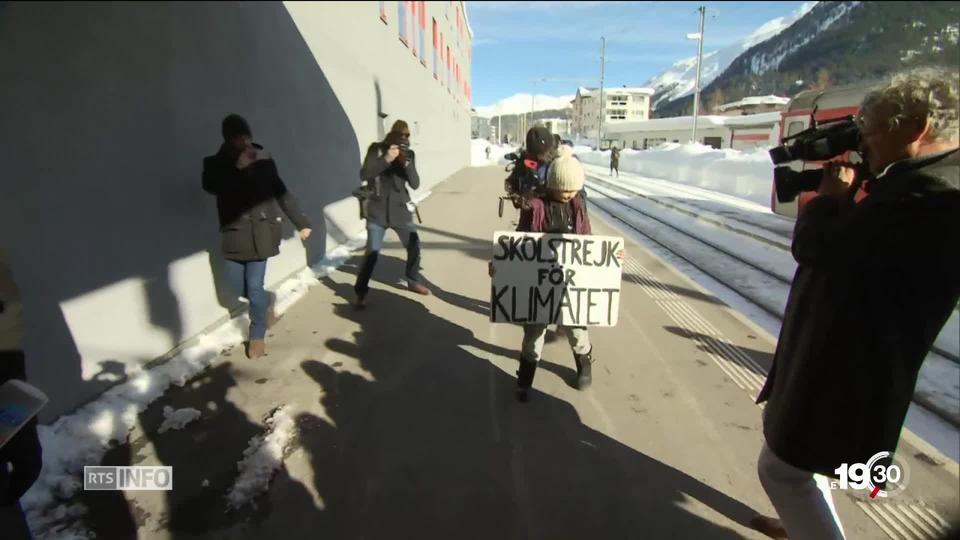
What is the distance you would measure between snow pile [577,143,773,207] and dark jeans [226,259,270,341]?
48.4 feet

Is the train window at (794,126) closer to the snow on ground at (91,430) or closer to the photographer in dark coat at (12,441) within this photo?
the snow on ground at (91,430)

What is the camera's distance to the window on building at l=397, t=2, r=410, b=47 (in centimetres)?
1339

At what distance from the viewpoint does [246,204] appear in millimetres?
3766

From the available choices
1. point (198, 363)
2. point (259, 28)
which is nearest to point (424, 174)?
point (259, 28)

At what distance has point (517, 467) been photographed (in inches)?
108

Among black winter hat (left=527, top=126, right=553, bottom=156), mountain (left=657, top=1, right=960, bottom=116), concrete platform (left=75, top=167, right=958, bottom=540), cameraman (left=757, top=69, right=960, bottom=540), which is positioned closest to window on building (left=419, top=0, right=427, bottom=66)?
black winter hat (left=527, top=126, right=553, bottom=156)

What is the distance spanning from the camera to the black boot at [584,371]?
3619 mm

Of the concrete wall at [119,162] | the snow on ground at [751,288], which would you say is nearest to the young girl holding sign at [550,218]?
the snow on ground at [751,288]

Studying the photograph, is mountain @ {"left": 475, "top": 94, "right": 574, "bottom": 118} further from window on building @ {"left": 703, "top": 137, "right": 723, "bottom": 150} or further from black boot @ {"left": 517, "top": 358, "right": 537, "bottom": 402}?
black boot @ {"left": 517, "top": 358, "right": 537, "bottom": 402}

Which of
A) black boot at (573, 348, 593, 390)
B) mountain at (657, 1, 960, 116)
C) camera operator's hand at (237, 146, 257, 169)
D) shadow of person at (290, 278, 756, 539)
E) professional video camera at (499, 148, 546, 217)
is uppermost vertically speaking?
mountain at (657, 1, 960, 116)

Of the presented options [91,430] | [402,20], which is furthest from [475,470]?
[402,20]

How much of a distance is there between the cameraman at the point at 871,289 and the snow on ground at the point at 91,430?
2939 millimetres

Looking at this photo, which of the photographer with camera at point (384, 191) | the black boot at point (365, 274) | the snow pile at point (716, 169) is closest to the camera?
the photographer with camera at point (384, 191)

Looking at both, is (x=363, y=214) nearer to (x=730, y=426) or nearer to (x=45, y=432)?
(x=45, y=432)
